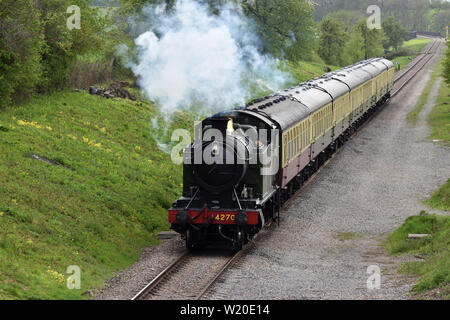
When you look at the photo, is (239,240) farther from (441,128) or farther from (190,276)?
(441,128)

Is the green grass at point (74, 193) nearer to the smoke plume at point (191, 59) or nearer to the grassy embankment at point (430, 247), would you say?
the smoke plume at point (191, 59)

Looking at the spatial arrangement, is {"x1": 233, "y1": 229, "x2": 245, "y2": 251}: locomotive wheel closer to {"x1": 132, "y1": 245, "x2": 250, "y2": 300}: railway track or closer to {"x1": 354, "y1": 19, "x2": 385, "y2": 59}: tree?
{"x1": 132, "y1": 245, "x2": 250, "y2": 300}: railway track

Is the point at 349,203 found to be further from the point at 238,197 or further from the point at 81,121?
the point at 81,121

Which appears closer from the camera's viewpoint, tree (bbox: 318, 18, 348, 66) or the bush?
the bush

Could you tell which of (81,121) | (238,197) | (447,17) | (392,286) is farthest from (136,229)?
(447,17)

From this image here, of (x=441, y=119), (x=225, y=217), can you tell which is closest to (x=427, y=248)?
(x=225, y=217)

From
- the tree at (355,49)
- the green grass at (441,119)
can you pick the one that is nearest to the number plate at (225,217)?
the green grass at (441,119)

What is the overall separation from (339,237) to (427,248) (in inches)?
131

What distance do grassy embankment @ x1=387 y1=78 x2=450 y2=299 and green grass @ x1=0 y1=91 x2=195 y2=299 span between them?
7506 mm

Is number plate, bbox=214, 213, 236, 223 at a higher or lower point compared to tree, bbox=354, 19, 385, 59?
lower

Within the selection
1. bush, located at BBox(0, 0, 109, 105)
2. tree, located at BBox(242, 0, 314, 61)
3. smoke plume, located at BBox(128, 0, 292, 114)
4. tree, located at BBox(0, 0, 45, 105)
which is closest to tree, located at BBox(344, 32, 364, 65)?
tree, located at BBox(242, 0, 314, 61)

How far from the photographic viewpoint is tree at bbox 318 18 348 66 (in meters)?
91.3

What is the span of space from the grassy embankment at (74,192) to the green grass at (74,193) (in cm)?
3

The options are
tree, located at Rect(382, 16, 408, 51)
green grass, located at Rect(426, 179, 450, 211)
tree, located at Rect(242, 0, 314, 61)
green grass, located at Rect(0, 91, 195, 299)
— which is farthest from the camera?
tree, located at Rect(382, 16, 408, 51)
